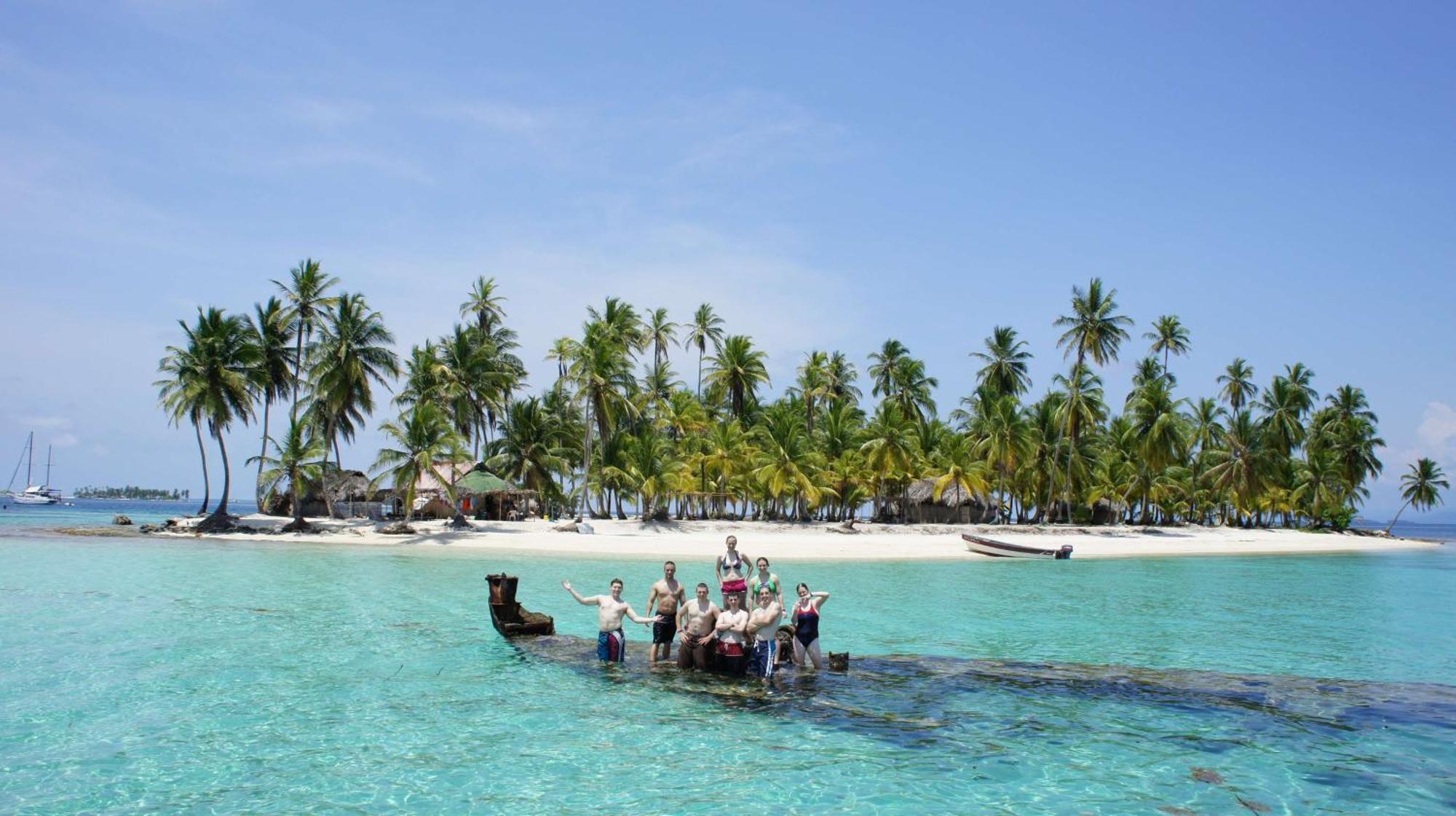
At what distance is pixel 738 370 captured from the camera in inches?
2375

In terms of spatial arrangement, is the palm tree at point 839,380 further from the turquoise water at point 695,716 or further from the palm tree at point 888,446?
the turquoise water at point 695,716

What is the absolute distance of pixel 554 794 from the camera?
8219 mm

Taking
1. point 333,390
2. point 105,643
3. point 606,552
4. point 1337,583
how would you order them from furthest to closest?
point 333,390 < point 606,552 < point 1337,583 < point 105,643

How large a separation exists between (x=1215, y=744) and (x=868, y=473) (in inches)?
1719

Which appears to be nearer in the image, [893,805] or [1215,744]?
[893,805]

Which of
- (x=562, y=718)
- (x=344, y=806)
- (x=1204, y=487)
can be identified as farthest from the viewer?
(x=1204, y=487)

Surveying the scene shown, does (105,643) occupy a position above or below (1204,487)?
below

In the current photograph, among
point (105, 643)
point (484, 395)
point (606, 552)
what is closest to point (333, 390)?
point (484, 395)

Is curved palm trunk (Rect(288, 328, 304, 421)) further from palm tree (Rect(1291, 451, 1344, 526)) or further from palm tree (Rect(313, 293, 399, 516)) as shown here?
palm tree (Rect(1291, 451, 1344, 526))

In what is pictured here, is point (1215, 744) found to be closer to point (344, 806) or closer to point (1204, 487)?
point (344, 806)

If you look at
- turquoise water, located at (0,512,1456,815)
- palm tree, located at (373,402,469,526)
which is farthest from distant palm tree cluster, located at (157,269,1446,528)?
turquoise water, located at (0,512,1456,815)

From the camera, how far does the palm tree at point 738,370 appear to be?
60.4 metres

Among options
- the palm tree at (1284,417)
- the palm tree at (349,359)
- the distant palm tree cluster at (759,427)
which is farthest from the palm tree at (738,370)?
the palm tree at (1284,417)

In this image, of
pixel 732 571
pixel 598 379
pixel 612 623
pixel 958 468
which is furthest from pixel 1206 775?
pixel 958 468
